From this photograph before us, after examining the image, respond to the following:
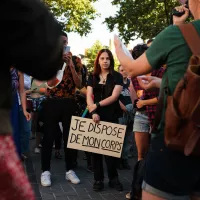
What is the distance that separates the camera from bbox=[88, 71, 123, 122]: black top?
5.55 m

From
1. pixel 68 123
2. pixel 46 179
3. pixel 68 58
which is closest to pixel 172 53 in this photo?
pixel 68 58

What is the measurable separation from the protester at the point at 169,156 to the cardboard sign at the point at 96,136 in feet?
10.7

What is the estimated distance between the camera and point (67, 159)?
5.79 metres

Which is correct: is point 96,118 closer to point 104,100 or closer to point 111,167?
point 104,100

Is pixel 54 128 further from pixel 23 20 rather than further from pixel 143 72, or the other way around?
pixel 23 20

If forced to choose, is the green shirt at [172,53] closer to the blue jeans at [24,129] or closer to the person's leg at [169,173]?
the person's leg at [169,173]

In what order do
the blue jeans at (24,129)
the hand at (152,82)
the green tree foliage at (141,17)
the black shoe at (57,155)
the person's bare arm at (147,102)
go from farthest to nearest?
the green tree foliage at (141,17) → the black shoe at (57,155) → the blue jeans at (24,129) → the person's bare arm at (147,102) → the hand at (152,82)

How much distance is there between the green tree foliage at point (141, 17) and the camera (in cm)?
1953

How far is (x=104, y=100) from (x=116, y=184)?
115 centimetres

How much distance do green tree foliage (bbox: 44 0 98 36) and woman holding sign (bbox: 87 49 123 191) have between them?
19764 mm

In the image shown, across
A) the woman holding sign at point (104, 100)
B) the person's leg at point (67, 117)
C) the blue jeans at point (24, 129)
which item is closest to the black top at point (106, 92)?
the woman holding sign at point (104, 100)

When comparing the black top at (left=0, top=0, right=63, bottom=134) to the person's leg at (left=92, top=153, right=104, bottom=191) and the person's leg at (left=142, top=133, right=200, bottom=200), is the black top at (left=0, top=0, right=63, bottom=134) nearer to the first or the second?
the person's leg at (left=142, top=133, right=200, bottom=200)

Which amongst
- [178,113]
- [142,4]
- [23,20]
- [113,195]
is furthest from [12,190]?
[142,4]

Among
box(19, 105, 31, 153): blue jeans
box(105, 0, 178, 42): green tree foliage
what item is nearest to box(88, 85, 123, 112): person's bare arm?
box(19, 105, 31, 153): blue jeans
